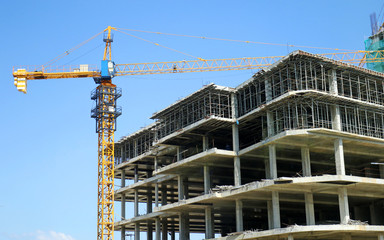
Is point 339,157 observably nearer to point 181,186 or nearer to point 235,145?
point 235,145

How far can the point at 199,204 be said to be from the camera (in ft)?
229

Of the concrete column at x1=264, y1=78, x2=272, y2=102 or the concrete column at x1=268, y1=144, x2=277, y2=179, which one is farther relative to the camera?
the concrete column at x1=264, y1=78, x2=272, y2=102

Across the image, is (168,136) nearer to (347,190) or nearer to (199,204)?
(199,204)

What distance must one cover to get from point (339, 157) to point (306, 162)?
348cm

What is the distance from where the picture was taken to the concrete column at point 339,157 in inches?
2338

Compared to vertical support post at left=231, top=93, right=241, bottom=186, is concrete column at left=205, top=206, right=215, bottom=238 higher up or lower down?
lower down

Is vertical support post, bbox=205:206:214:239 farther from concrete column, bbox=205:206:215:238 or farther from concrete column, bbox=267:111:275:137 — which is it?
concrete column, bbox=267:111:275:137

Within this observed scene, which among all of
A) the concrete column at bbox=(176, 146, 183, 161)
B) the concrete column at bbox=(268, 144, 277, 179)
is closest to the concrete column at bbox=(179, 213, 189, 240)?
the concrete column at bbox=(176, 146, 183, 161)

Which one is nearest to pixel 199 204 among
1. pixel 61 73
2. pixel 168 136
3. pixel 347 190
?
pixel 168 136

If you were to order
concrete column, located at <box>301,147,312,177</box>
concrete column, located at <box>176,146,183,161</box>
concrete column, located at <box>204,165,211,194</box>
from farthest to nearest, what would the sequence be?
1. concrete column, located at <box>176,146,183,161</box>
2. concrete column, located at <box>204,165,211,194</box>
3. concrete column, located at <box>301,147,312,177</box>

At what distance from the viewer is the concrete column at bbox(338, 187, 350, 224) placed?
58625mm

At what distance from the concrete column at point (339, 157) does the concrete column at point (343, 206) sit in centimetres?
228

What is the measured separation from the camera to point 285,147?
63.6m

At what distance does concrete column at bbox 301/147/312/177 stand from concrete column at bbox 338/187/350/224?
394 cm
